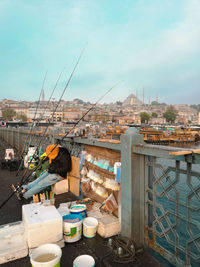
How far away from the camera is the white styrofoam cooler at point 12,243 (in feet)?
10.2

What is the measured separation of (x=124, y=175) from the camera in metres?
3.58

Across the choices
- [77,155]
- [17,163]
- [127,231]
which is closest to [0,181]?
[17,163]

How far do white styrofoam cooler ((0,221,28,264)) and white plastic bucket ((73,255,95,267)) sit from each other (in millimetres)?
956

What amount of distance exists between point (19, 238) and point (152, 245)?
2.34 m

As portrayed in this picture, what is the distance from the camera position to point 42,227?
3.27 m

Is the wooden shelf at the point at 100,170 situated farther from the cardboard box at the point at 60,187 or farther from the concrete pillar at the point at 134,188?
the cardboard box at the point at 60,187

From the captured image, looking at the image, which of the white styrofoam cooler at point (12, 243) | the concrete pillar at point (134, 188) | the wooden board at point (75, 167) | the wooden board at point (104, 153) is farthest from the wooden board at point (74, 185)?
the concrete pillar at point (134, 188)

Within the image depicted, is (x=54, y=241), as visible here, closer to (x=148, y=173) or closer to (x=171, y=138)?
(x=148, y=173)

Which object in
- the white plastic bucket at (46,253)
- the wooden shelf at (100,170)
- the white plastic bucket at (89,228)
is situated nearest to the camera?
the white plastic bucket at (46,253)

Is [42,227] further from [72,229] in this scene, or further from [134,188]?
[134,188]

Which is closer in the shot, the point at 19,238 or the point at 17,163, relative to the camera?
the point at 19,238

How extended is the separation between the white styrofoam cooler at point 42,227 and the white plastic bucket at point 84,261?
0.63 metres

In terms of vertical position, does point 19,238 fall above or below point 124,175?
below

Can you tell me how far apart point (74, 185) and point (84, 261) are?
9.86 feet
